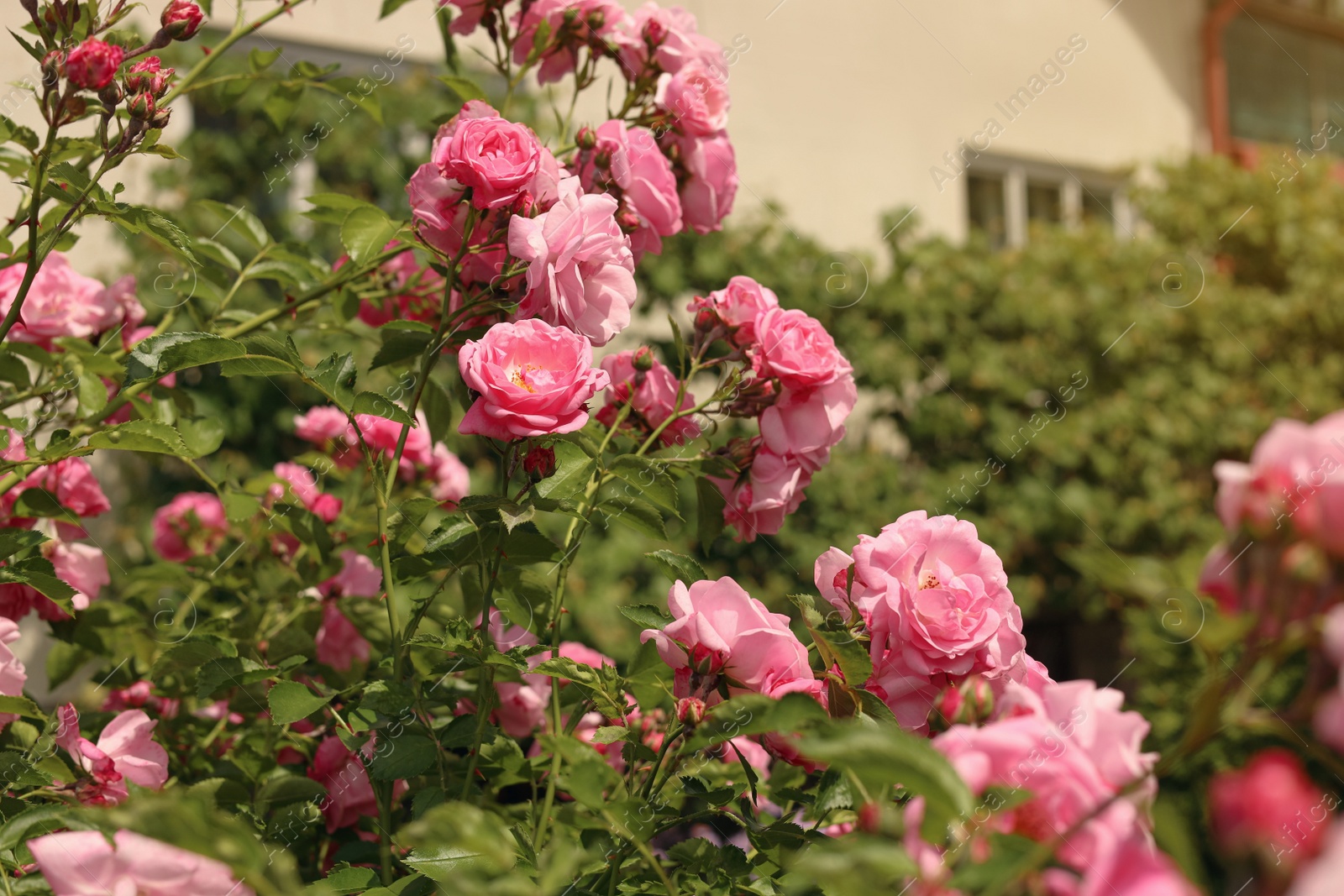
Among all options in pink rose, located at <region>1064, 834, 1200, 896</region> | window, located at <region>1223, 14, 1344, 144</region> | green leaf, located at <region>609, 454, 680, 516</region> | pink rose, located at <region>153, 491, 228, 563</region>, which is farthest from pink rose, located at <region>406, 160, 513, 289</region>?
window, located at <region>1223, 14, 1344, 144</region>

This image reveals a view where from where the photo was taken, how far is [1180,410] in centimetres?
480

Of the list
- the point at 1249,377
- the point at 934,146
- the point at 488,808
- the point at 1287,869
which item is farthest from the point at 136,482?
the point at 1249,377

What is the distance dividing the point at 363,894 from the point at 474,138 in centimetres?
68

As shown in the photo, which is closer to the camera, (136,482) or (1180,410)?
(136,482)

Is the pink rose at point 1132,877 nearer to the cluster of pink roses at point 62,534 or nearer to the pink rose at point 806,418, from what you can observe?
the pink rose at point 806,418

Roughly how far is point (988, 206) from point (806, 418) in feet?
17.5

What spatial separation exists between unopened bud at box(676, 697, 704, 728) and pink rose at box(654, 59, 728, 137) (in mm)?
750

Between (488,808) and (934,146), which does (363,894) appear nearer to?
(488,808)

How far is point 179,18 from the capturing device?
3.66 feet

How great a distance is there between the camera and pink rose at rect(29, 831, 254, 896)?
593 mm

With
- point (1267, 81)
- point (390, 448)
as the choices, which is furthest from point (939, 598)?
point (1267, 81)

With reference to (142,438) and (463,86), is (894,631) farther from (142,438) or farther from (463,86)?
(463,86)

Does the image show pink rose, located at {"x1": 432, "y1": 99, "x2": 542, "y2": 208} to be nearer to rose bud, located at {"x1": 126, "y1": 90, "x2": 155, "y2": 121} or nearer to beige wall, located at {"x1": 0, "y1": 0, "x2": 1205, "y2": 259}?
rose bud, located at {"x1": 126, "y1": 90, "x2": 155, "y2": 121}

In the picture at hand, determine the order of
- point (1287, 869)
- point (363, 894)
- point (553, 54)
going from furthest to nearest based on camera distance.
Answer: point (553, 54), point (363, 894), point (1287, 869)
